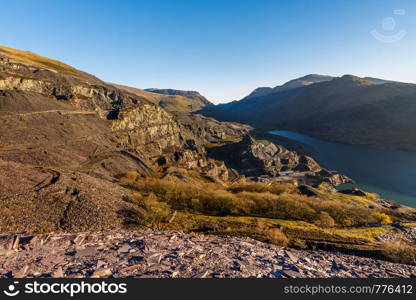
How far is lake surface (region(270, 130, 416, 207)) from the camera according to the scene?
8550cm

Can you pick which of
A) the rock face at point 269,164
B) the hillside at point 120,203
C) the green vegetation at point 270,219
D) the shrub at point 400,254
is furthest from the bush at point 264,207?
the rock face at point 269,164

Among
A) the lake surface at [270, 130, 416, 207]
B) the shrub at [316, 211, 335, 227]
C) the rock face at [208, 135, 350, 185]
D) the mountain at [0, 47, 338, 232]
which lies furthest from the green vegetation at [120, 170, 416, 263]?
the lake surface at [270, 130, 416, 207]

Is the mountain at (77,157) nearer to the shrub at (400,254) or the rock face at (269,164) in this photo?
the rock face at (269,164)

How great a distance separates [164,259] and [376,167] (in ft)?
440

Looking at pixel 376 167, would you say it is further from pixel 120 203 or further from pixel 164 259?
pixel 164 259

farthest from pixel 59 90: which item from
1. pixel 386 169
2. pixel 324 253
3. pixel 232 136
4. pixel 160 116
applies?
pixel 386 169

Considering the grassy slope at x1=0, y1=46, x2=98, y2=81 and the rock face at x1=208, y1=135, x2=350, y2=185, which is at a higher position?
the grassy slope at x1=0, y1=46, x2=98, y2=81

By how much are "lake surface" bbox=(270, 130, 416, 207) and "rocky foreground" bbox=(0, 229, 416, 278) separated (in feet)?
272

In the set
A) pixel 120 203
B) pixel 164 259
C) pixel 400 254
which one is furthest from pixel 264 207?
pixel 164 259

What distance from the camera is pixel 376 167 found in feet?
370

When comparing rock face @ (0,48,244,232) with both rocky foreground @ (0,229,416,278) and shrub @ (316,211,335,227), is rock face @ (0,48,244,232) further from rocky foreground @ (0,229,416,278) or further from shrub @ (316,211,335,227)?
shrub @ (316,211,335,227)

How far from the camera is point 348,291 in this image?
9078 mm

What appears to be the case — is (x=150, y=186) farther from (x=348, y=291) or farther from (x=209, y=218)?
(x=348, y=291)

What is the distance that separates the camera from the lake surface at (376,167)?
281 ft
